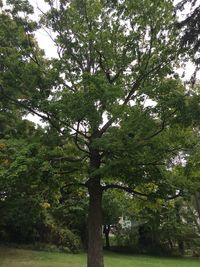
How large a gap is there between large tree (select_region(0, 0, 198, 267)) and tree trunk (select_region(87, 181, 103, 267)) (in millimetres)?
33

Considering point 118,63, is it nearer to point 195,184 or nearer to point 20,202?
point 195,184

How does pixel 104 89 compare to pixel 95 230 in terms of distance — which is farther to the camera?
pixel 95 230

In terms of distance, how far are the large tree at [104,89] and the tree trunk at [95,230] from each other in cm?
3

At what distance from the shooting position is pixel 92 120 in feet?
40.8

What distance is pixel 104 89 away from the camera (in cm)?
1187

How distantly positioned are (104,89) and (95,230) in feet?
15.8

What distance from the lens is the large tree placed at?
1214cm

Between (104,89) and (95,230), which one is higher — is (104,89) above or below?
above

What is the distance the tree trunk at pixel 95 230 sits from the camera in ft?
43.3

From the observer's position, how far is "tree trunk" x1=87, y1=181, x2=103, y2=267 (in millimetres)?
13211

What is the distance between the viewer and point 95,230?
13.4 metres

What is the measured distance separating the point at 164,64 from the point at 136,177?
413 centimetres

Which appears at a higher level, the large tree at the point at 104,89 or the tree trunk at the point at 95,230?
the large tree at the point at 104,89

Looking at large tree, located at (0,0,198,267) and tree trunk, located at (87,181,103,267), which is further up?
large tree, located at (0,0,198,267)
